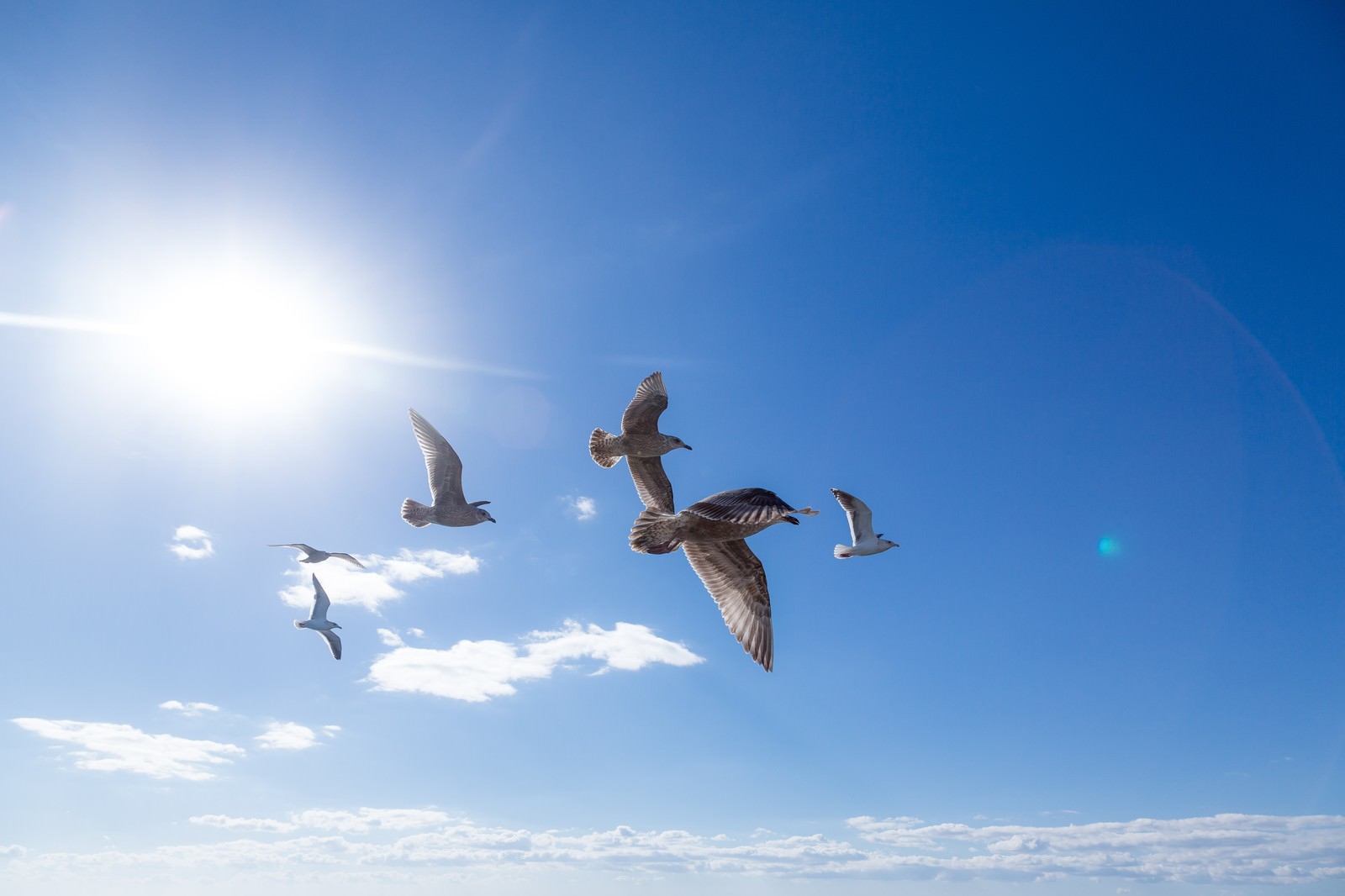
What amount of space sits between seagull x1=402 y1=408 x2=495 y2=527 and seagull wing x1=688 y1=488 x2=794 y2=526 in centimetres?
1101

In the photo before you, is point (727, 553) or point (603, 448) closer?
point (727, 553)

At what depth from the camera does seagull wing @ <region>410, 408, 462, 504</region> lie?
21469 millimetres

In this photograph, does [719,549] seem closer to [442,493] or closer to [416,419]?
[442,493]

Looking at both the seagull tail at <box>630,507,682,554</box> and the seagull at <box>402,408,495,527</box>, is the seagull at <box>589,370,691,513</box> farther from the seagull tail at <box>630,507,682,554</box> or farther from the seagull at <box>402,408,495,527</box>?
the seagull tail at <box>630,507,682,554</box>

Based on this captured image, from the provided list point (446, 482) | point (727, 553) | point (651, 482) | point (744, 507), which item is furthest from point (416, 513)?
point (744, 507)

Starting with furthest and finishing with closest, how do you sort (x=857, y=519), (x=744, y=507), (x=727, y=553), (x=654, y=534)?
(x=857, y=519)
(x=727, y=553)
(x=654, y=534)
(x=744, y=507)

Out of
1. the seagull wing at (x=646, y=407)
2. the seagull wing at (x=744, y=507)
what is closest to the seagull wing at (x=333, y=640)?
the seagull wing at (x=646, y=407)

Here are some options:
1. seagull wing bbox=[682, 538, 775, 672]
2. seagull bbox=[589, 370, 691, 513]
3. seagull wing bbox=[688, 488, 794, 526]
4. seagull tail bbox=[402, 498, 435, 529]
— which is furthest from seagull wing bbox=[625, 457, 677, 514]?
seagull wing bbox=[688, 488, 794, 526]

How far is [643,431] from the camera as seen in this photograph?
806 inches

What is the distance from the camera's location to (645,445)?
20516 mm

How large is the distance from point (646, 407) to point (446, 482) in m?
6.19

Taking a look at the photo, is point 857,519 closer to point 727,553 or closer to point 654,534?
point 727,553

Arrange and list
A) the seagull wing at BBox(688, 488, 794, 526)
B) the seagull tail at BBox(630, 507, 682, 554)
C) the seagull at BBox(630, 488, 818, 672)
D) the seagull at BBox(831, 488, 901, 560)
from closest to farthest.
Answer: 1. the seagull wing at BBox(688, 488, 794, 526)
2. the seagull at BBox(630, 488, 818, 672)
3. the seagull tail at BBox(630, 507, 682, 554)
4. the seagull at BBox(831, 488, 901, 560)

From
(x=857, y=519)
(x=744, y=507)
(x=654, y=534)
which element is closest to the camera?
(x=744, y=507)
